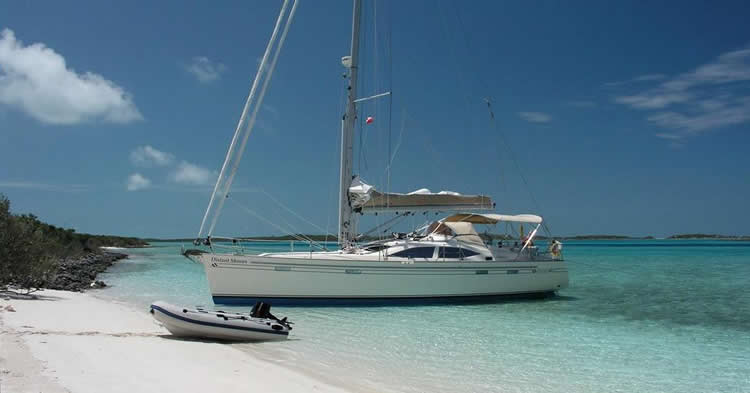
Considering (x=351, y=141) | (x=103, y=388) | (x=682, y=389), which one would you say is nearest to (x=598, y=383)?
(x=682, y=389)

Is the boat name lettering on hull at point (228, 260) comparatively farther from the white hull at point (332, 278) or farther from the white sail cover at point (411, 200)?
the white sail cover at point (411, 200)

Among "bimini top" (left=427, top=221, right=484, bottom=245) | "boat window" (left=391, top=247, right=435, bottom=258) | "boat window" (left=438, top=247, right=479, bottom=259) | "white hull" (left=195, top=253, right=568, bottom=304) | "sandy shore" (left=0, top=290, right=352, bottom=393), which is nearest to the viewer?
"sandy shore" (left=0, top=290, right=352, bottom=393)

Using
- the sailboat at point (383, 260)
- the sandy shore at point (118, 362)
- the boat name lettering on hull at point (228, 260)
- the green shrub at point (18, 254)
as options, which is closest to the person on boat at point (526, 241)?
the sailboat at point (383, 260)

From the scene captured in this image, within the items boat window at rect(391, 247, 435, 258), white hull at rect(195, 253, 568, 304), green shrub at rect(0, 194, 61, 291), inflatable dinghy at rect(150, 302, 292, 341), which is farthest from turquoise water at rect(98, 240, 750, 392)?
green shrub at rect(0, 194, 61, 291)

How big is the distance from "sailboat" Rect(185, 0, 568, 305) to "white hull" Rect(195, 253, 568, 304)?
29mm

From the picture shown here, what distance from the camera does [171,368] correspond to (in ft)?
24.1

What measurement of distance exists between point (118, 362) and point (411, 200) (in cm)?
1171

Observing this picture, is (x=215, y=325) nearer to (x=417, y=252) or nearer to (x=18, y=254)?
(x=417, y=252)

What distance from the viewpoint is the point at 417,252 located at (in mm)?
16859

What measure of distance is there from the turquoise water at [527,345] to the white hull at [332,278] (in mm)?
519

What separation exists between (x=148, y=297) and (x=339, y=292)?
7.80 metres

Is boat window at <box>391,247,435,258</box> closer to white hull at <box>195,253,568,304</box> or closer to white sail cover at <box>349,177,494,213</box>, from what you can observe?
white hull at <box>195,253,568,304</box>

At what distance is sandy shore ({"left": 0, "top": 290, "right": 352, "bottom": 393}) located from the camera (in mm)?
6088

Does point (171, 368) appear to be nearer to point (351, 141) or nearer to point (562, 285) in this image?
point (351, 141)
